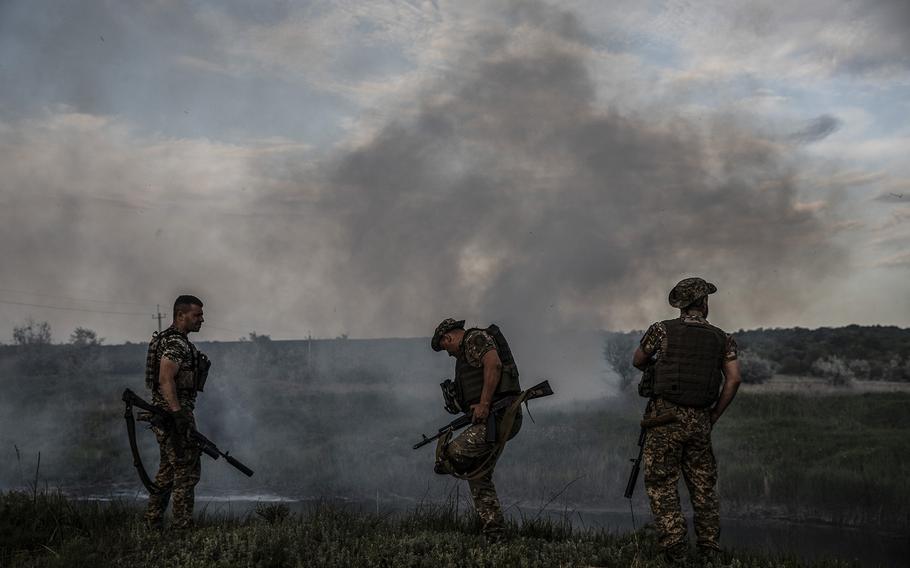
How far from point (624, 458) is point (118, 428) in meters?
14.9

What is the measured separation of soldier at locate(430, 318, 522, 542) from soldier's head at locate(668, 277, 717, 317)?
1.69 metres

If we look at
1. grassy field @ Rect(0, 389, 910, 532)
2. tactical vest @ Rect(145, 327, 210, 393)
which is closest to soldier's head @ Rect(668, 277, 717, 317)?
tactical vest @ Rect(145, 327, 210, 393)

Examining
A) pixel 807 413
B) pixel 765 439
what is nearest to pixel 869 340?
pixel 807 413

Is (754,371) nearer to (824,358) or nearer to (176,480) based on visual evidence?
(824,358)

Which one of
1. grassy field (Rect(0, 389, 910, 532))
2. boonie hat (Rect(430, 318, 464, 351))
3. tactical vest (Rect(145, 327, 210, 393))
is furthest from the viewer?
grassy field (Rect(0, 389, 910, 532))

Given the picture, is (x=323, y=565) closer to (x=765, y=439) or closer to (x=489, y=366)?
(x=489, y=366)

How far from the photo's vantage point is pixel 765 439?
19000 mm

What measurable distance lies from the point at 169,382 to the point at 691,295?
5223 mm

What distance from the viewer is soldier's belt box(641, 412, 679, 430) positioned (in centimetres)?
680

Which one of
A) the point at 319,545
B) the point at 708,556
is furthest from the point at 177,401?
the point at 708,556

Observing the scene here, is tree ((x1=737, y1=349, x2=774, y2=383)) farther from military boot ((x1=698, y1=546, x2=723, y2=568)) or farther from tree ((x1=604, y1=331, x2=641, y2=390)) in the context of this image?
military boot ((x1=698, y1=546, x2=723, y2=568))

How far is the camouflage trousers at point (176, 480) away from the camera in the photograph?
781 centimetres

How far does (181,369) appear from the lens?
26.1ft

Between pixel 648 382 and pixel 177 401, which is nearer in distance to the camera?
pixel 648 382
